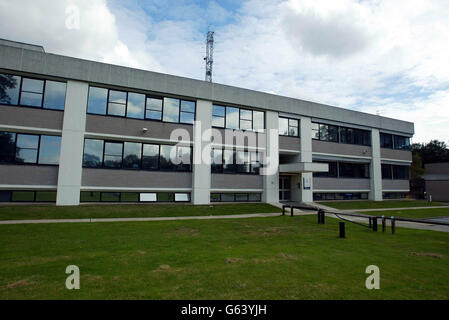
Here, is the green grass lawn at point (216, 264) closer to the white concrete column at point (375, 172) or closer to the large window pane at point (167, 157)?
the large window pane at point (167, 157)

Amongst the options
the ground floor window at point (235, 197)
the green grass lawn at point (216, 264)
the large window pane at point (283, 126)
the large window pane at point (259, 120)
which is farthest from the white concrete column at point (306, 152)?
the green grass lawn at point (216, 264)

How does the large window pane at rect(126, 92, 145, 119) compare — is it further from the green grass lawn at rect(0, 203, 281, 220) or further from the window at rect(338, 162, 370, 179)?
the window at rect(338, 162, 370, 179)

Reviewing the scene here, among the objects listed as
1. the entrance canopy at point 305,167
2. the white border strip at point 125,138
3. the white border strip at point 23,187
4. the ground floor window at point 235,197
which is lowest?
the ground floor window at point 235,197

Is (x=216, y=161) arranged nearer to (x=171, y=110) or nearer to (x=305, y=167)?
(x=171, y=110)

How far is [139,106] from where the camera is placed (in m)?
20.8

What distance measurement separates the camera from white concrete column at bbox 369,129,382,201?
1249 inches

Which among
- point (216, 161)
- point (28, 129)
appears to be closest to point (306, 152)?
point (216, 161)

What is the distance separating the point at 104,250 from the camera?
317 inches

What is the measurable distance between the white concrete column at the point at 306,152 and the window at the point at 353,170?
5.47m

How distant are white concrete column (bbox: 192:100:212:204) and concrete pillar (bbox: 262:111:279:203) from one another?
5.77m

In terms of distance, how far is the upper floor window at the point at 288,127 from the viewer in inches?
1038

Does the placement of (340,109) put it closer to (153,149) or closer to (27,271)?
(153,149)

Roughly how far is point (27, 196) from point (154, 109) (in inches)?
418

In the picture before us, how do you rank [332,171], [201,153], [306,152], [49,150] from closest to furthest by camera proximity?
1. [49,150]
2. [201,153]
3. [306,152]
4. [332,171]
